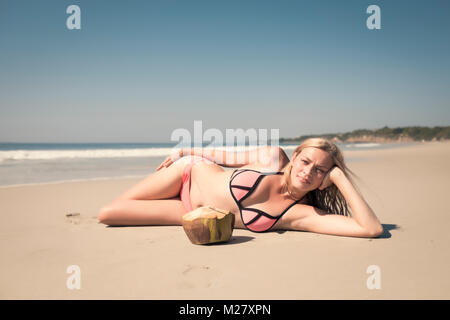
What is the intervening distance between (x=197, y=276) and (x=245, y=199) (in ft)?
4.28

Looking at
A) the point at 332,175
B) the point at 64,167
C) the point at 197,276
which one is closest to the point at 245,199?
the point at 332,175

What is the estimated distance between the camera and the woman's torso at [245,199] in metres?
3.71

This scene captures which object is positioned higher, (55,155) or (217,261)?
(55,155)

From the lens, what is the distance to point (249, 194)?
12.0 feet

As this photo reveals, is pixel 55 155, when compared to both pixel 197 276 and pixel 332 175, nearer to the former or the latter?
pixel 332 175

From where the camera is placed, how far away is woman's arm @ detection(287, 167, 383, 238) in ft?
11.5

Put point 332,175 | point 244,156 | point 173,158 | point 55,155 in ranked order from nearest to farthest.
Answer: point 332,175
point 244,156
point 173,158
point 55,155

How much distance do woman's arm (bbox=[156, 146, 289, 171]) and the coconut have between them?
86cm

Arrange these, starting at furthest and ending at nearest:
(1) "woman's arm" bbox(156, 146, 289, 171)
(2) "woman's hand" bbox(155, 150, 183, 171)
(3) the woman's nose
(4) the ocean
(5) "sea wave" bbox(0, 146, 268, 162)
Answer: (5) "sea wave" bbox(0, 146, 268, 162) → (4) the ocean → (2) "woman's hand" bbox(155, 150, 183, 171) → (1) "woman's arm" bbox(156, 146, 289, 171) → (3) the woman's nose

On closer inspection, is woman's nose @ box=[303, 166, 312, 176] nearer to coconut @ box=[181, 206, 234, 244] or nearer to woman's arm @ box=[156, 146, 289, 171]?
woman's arm @ box=[156, 146, 289, 171]

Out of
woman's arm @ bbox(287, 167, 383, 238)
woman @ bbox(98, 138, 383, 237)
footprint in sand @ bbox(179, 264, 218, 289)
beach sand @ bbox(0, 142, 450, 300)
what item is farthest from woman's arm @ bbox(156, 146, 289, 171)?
footprint in sand @ bbox(179, 264, 218, 289)

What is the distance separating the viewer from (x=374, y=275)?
2523mm
